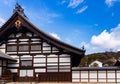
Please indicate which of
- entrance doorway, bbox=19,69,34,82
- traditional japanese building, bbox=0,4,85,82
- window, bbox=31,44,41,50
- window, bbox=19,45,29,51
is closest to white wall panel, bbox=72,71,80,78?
traditional japanese building, bbox=0,4,85,82

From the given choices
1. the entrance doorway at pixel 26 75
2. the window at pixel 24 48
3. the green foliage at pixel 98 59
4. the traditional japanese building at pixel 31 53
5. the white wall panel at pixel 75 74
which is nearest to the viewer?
the white wall panel at pixel 75 74

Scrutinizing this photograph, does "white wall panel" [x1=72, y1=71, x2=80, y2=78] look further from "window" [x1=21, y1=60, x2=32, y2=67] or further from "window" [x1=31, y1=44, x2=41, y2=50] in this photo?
"window" [x1=21, y1=60, x2=32, y2=67]

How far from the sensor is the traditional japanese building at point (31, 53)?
31734 millimetres

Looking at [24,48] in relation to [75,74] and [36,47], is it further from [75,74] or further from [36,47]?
[75,74]

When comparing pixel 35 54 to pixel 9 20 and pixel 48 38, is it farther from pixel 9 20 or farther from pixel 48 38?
pixel 9 20

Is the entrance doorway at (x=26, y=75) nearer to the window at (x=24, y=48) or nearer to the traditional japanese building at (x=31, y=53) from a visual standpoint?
the traditional japanese building at (x=31, y=53)

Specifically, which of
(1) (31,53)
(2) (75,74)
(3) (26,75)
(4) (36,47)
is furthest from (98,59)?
(2) (75,74)

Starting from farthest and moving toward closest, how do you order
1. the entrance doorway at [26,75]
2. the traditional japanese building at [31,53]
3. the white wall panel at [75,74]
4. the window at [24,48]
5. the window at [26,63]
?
the window at [24,48]
the window at [26,63]
the entrance doorway at [26,75]
the traditional japanese building at [31,53]
the white wall panel at [75,74]

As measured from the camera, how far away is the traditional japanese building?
3173 centimetres

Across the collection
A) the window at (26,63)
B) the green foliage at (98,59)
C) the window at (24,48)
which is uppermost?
the window at (24,48)

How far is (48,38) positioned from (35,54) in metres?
2.53

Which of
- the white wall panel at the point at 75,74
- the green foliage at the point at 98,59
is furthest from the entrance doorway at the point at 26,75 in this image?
A: the green foliage at the point at 98,59

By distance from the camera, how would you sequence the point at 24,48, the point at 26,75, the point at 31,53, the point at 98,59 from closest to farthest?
the point at 26,75, the point at 31,53, the point at 24,48, the point at 98,59

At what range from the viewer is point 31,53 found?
3281 centimetres
